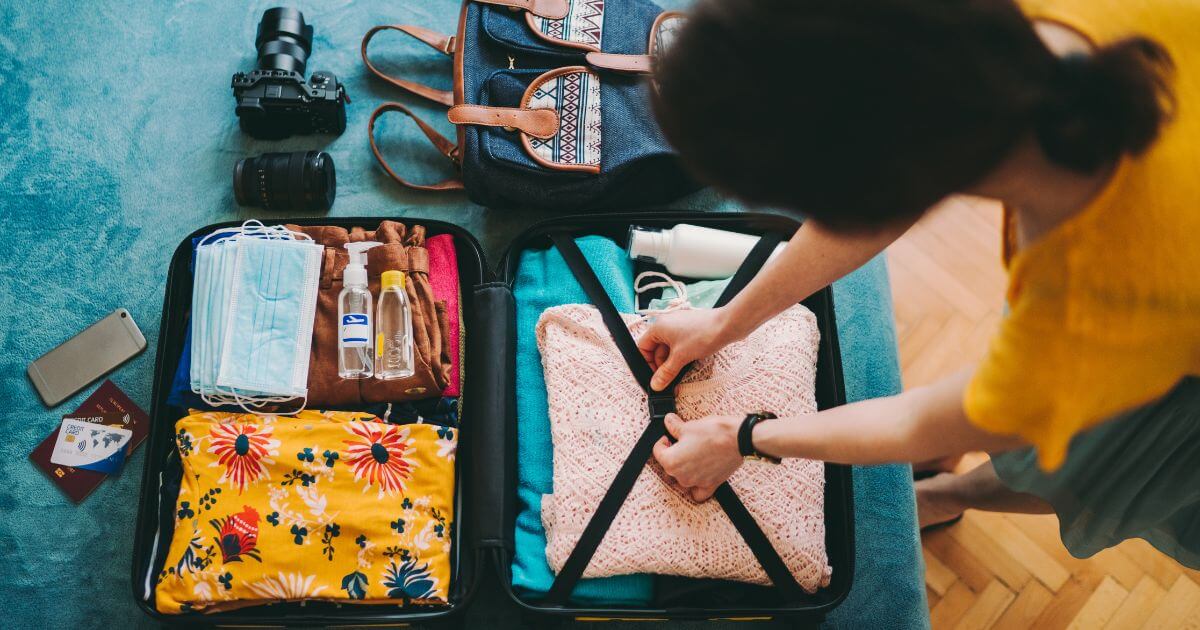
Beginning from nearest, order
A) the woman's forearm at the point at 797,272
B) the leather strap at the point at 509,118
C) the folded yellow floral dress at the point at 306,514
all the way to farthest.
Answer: the woman's forearm at the point at 797,272 → the folded yellow floral dress at the point at 306,514 → the leather strap at the point at 509,118

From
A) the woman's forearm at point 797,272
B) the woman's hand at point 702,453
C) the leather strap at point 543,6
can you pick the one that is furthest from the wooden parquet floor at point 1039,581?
the leather strap at point 543,6

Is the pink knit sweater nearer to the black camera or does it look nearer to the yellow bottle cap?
the yellow bottle cap

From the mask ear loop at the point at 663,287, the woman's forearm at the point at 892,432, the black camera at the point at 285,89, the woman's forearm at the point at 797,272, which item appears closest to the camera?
the woman's forearm at the point at 892,432

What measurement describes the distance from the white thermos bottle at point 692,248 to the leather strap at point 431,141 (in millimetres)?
379

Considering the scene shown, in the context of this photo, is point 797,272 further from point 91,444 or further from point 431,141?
point 91,444

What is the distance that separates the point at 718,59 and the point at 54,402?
129 cm

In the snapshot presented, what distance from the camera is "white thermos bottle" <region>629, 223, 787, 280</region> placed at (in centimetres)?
109

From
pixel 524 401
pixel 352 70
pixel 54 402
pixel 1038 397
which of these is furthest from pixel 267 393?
pixel 1038 397

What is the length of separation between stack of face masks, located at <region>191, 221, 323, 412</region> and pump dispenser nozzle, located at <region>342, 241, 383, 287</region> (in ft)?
0.15

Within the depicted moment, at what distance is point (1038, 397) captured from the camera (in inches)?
19.6

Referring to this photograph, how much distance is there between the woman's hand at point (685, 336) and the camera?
914 mm

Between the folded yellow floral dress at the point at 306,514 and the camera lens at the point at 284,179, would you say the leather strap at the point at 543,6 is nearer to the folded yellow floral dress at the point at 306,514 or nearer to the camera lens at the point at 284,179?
the camera lens at the point at 284,179

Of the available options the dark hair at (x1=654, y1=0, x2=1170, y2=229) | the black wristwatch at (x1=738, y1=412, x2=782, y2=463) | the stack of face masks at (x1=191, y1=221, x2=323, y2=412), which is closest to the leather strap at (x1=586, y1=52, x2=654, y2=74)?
the stack of face masks at (x1=191, y1=221, x2=323, y2=412)

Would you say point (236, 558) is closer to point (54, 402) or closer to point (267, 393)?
point (267, 393)
